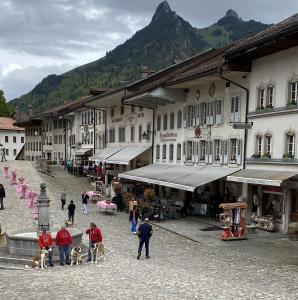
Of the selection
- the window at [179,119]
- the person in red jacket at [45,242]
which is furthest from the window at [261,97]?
the person in red jacket at [45,242]

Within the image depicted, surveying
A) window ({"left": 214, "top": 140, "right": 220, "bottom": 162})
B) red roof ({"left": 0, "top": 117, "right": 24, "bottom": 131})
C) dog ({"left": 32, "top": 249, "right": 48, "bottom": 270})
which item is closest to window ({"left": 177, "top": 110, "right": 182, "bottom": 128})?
window ({"left": 214, "top": 140, "right": 220, "bottom": 162})

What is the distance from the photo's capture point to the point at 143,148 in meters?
43.6

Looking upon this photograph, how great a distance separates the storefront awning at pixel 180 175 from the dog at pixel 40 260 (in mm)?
11700

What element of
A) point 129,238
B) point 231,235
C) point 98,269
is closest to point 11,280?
point 98,269

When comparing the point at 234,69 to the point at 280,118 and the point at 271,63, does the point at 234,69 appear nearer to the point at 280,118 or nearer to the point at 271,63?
the point at 271,63

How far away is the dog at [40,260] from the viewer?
17.1 m

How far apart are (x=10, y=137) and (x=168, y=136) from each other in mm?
74626

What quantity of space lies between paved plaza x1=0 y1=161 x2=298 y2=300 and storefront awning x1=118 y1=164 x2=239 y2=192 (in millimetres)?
5090

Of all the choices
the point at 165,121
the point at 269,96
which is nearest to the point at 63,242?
the point at 269,96

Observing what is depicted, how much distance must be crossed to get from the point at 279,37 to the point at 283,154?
5.55 meters

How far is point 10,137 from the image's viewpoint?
107312 millimetres

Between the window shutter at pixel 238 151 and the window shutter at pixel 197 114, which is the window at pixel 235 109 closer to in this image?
the window shutter at pixel 238 151

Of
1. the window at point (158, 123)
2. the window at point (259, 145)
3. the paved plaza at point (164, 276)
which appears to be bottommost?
the paved plaza at point (164, 276)

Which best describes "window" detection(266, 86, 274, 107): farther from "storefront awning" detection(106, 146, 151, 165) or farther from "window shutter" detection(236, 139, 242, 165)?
"storefront awning" detection(106, 146, 151, 165)
